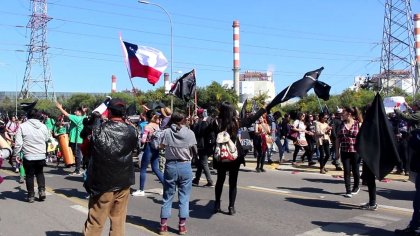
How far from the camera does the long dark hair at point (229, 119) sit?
7.18m

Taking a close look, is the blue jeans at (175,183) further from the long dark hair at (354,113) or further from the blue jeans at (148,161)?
the long dark hair at (354,113)

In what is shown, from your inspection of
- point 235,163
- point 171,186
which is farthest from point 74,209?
point 235,163

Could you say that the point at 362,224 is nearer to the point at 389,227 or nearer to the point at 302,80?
the point at 389,227

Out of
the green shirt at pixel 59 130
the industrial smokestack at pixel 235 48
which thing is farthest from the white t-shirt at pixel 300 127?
the industrial smokestack at pixel 235 48

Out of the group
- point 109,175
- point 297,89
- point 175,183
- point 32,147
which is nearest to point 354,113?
point 297,89

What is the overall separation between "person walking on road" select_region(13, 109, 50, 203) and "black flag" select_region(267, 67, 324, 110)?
4481mm

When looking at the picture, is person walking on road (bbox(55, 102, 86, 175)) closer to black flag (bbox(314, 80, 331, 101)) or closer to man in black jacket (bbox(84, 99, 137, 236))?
black flag (bbox(314, 80, 331, 101))

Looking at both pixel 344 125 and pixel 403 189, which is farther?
pixel 403 189

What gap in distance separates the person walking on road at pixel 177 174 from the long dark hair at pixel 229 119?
84 centimetres

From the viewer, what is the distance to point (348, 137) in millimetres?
8750

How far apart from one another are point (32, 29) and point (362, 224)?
7877 centimetres

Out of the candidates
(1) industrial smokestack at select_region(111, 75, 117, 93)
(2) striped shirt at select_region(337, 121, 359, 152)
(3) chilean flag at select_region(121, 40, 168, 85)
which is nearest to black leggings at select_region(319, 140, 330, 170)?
(2) striped shirt at select_region(337, 121, 359, 152)

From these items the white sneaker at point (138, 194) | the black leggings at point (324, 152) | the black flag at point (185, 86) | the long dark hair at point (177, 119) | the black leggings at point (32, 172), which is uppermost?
the black flag at point (185, 86)

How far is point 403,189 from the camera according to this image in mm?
10008
